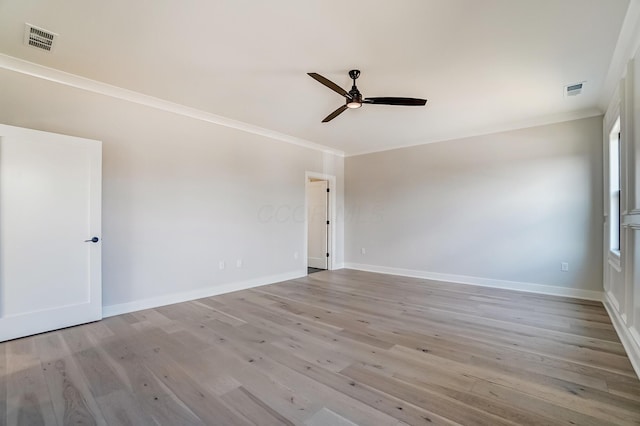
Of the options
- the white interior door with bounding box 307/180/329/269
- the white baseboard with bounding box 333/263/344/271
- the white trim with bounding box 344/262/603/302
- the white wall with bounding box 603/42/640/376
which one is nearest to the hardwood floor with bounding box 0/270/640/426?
the white wall with bounding box 603/42/640/376

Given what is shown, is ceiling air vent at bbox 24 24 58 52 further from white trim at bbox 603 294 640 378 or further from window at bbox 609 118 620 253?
window at bbox 609 118 620 253

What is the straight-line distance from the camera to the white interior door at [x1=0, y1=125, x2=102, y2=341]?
110 inches

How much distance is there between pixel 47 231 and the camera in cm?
299

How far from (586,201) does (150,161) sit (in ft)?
19.7

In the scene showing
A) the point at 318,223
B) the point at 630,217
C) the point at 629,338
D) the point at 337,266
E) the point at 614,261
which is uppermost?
the point at 630,217

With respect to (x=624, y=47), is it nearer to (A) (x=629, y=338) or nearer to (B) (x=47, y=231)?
(A) (x=629, y=338)

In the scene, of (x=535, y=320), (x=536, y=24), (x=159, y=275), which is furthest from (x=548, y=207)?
(x=159, y=275)

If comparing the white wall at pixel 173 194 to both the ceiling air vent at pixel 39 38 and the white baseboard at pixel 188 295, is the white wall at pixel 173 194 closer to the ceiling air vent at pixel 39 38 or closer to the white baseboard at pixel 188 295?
the white baseboard at pixel 188 295

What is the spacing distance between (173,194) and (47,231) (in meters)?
1.37

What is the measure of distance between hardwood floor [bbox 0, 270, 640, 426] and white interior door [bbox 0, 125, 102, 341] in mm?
237

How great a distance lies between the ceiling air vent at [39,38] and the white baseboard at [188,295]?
8.79 feet

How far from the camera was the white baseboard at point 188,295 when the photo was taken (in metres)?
3.53

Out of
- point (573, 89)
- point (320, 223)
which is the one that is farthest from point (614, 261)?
point (320, 223)

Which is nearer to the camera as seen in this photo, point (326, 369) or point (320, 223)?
point (326, 369)
